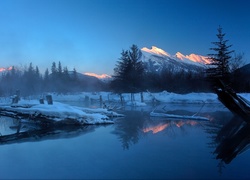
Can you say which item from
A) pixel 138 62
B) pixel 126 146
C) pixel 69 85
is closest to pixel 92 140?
pixel 126 146

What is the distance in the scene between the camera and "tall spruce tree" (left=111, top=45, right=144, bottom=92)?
139 ft

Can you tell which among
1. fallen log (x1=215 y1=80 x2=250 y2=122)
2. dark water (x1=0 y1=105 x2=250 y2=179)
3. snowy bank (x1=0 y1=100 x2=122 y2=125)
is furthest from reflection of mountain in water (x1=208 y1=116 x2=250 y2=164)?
snowy bank (x1=0 y1=100 x2=122 y2=125)

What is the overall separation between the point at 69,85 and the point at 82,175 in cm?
8491

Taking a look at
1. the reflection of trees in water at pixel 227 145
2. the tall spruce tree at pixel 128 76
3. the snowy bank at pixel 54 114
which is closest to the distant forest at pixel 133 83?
the tall spruce tree at pixel 128 76

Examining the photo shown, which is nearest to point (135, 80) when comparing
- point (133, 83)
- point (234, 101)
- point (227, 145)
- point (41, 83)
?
point (133, 83)

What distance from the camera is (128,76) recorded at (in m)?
42.4

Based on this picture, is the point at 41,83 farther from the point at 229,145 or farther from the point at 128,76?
the point at 229,145

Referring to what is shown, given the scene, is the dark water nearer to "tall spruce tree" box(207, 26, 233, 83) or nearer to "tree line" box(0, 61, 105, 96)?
"tall spruce tree" box(207, 26, 233, 83)

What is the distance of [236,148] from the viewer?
920 cm

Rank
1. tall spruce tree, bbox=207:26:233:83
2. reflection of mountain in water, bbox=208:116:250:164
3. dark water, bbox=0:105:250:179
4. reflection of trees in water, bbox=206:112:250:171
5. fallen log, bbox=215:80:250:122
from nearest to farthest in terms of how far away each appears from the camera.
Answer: dark water, bbox=0:105:250:179
reflection of trees in water, bbox=206:112:250:171
reflection of mountain in water, bbox=208:116:250:164
fallen log, bbox=215:80:250:122
tall spruce tree, bbox=207:26:233:83

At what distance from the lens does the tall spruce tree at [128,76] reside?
4241 centimetres

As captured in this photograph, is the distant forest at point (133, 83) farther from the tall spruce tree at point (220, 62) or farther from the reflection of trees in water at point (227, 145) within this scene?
the reflection of trees in water at point (227, 145)

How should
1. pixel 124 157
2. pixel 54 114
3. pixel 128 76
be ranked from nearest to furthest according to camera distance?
pixel 124 157
pixel 54 114
pixel 128 76

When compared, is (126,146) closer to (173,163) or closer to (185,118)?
(173,163)
